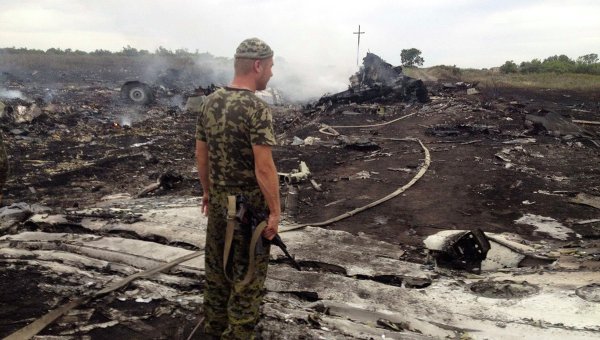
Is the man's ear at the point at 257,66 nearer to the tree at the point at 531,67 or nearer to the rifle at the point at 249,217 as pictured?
the rifle at the point at 249,217

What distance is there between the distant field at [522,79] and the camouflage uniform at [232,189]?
27.7m

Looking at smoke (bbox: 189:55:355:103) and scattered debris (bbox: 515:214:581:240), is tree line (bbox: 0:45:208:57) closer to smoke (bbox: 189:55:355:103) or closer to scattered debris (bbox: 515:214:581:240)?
smoke (bbox: 189:55:355:103)

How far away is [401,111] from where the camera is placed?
1656cm

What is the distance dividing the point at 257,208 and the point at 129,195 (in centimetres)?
512

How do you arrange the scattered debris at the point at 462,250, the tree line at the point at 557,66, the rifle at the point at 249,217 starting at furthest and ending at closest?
1. the tree line at the point at 557,66
2. the scattered debris at the point at 462,250
3. the rifle at the point at 249,217

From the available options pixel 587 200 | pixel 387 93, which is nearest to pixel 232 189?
pixel 587 200

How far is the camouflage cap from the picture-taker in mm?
2537

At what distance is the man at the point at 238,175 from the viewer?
250 centimetres

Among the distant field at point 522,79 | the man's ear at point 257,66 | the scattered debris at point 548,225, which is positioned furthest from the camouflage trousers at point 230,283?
the distant field at point 522,79

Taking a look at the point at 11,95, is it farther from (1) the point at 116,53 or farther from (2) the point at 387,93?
(1) the point at 116,53

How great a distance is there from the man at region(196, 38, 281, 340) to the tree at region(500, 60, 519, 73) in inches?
1530

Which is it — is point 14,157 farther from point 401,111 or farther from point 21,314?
point 401,111

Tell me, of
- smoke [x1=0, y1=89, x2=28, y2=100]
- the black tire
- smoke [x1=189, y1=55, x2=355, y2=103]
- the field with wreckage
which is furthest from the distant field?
smoke [x1=0, y1=89, x2=28, y2=100]

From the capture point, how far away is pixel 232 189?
104 inches
